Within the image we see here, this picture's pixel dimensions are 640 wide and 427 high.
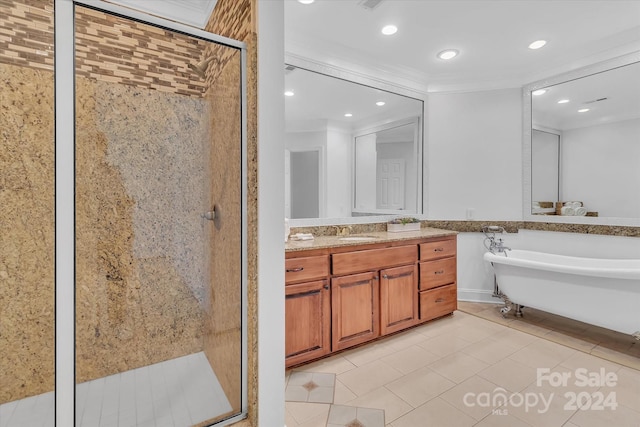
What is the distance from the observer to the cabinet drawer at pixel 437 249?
2842mm

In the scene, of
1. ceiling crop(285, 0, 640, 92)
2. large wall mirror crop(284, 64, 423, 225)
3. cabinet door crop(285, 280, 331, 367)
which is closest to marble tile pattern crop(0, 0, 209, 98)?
ceiling crop(285, 0, 640, 92)

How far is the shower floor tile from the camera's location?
151 cm

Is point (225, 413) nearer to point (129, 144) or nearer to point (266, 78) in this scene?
point (129, 144)

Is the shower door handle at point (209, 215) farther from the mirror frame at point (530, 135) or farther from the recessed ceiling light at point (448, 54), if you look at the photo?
the mirror frame at point (530, 135)

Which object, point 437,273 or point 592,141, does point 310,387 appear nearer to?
point 437,273

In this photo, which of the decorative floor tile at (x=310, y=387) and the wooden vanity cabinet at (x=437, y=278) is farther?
the wooden vanity cabinet at (x=437, y=278)

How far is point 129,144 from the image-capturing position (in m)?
1.65

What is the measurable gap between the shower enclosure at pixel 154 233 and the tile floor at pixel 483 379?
2.19 ft

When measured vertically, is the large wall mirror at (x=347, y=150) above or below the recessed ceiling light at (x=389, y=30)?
below

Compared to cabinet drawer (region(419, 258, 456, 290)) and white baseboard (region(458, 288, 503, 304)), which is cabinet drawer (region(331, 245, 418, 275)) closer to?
cabinet drawer (region(419, 258, 456, 290))

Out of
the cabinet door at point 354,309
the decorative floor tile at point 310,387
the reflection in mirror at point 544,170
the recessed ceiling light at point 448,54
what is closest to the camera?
the decorative floor tile at point 310,387

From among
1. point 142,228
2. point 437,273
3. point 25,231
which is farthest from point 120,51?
point 437,273

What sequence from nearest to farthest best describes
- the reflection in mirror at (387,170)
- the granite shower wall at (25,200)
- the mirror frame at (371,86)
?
1. the granite shower wall at (25,200)
2. the mirror frame at (371,86)
3. the reflection in mirror at (387,170)

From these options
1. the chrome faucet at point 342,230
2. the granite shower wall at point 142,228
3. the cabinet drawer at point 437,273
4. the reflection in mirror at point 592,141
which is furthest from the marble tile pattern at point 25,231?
the reflection in mirror at point 592,141
